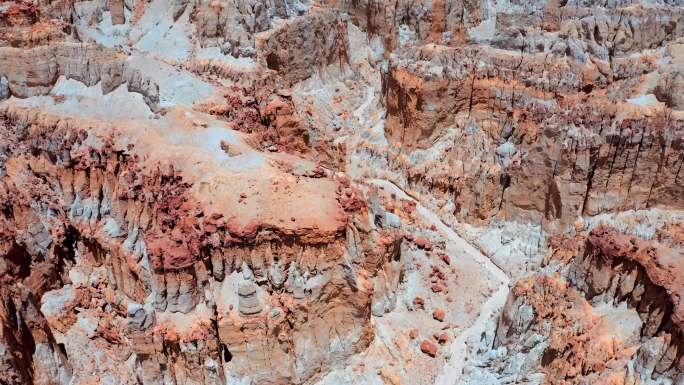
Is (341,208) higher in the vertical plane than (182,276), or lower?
higher

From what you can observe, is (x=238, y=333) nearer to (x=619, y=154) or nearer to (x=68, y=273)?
(x=68, y=273)

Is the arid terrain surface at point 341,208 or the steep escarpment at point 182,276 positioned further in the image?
the arid terrain surface at point 341,208

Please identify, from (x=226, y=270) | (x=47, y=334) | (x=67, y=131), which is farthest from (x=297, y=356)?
(x=67, y=131)

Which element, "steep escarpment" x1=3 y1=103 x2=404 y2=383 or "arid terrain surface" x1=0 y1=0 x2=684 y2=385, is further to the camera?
"arid terrain surface" x1=0 y1=0 x2=684 y2=385

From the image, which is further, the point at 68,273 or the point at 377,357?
the point at 68,273

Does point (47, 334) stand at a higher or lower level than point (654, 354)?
lower

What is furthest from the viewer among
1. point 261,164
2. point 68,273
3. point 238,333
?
point 68,273

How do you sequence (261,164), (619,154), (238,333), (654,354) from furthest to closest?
(619,154) < (261,164) < (238,333) < (654,354)

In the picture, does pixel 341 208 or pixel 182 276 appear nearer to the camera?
pixel 182 276
